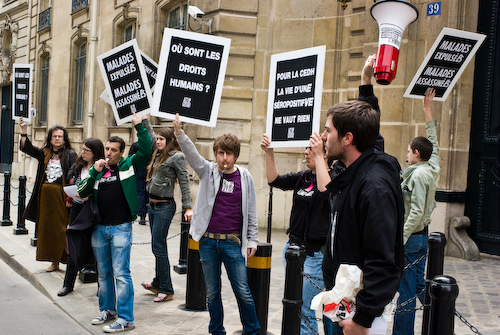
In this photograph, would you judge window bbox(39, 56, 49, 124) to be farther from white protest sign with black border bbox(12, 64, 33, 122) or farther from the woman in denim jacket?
the woman in denim jacket

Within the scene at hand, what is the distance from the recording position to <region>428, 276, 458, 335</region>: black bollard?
8.07 ft

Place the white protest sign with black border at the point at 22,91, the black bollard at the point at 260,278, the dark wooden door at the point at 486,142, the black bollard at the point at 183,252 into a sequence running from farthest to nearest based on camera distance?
1. the white protest sign with black border at the point at 22,91
2. the dark wooden door at the point at 486,142
3. the black bollard at the point at 183,252
4. the black bollard at the point at 260,278

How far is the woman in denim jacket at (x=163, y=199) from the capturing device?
5.57m

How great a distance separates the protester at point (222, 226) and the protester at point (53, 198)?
2925 millimetres

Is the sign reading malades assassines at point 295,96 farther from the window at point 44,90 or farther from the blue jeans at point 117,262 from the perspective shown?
the window at point 44,90

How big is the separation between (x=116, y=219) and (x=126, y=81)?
1.41 meters

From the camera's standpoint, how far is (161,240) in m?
5.57

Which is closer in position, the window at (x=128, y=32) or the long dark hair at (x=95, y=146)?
the long dark hair at (x=95, y=146)

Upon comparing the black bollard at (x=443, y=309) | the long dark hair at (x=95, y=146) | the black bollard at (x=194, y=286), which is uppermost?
the long dark hair at (x=95, y=146)

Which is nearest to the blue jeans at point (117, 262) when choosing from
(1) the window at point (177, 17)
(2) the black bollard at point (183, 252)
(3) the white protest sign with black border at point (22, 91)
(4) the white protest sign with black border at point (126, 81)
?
(4) the white protest sign with black border at point (126, 81)

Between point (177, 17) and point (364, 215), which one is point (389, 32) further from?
point (177, 17)

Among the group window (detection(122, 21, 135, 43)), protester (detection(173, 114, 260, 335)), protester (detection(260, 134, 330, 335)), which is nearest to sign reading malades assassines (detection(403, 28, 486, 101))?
protester (detection(260, 134, 330, 335))

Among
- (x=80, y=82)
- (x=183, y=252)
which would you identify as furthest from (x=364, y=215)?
(x=80, y=82)

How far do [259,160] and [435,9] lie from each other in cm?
439
